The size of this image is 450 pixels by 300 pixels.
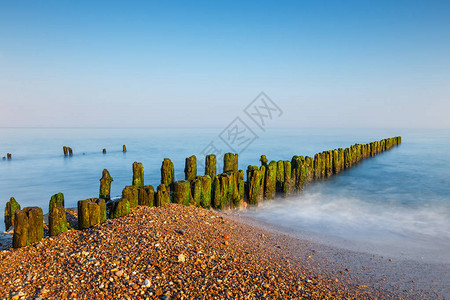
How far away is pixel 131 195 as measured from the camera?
5.27 meters

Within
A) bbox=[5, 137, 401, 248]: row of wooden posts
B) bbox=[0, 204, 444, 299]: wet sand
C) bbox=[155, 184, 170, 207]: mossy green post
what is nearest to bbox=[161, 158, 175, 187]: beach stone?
bbox=[5, 137, 401, 248]: row of wooden posts

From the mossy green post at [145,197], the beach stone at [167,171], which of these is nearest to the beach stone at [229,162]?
the beach stone at [167,171]

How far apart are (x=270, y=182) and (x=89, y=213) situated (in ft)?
17.0

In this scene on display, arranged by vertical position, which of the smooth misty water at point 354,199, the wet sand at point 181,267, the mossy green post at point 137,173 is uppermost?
the mossy green post at point 137,173

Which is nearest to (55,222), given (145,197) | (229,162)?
(145,197)

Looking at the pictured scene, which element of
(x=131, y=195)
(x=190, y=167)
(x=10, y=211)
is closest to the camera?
(x=131, y=195)

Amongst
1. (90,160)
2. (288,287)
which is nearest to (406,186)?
(288,287)

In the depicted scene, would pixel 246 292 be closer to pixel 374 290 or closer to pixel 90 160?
pixel 374 290

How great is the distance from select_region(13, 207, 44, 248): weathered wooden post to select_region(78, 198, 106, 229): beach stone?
56 cm

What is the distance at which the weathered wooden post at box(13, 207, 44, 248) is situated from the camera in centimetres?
395

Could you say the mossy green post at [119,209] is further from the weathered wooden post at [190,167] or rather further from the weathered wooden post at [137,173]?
the weathered wooden post at [190,167]

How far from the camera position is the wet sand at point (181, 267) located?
3.05 meters

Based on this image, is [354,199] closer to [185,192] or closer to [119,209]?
[185,192]

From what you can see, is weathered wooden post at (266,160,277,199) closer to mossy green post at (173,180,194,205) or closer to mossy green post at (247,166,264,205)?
mossy green post at (247,166,264,205)
